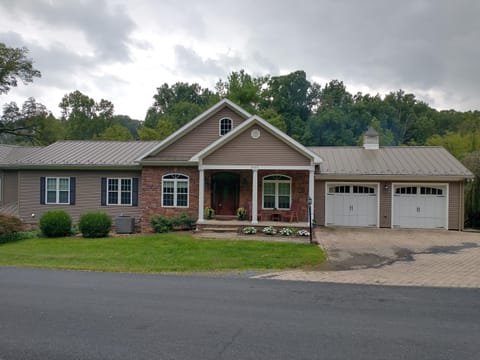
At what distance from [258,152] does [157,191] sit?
5371 millimetres

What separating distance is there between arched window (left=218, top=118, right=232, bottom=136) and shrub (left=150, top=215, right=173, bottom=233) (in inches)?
200

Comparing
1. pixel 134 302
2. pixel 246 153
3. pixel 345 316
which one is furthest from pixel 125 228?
pixel 345 316

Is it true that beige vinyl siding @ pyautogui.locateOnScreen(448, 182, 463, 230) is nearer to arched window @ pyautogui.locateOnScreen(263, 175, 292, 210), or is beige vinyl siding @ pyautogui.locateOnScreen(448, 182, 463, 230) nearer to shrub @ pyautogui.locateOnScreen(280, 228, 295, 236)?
arched window @ pyautogui.locateOnScreen(263, 175, 292, 210)

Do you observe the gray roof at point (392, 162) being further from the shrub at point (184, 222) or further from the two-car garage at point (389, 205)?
the shrub at point (184, 222)

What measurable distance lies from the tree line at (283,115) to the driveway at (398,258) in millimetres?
21884

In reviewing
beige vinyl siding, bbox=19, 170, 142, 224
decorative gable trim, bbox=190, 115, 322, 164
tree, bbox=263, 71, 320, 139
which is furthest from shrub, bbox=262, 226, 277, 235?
tree, bbox=263, 71, 320, 139

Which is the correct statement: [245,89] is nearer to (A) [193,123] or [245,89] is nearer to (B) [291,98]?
(B) [291,98]

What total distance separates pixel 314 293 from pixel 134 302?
11.4ft

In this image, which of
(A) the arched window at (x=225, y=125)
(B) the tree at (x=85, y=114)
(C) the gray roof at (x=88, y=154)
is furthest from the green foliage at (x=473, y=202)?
(B) the tree at (x=85, y=114)

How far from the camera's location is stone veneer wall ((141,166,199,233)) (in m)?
18.6

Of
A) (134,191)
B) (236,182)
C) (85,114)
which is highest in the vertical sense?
(85,114)

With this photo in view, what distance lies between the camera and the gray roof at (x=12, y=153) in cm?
2106

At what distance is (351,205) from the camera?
19500 mm

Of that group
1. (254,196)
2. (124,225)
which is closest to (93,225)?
(124,225)
